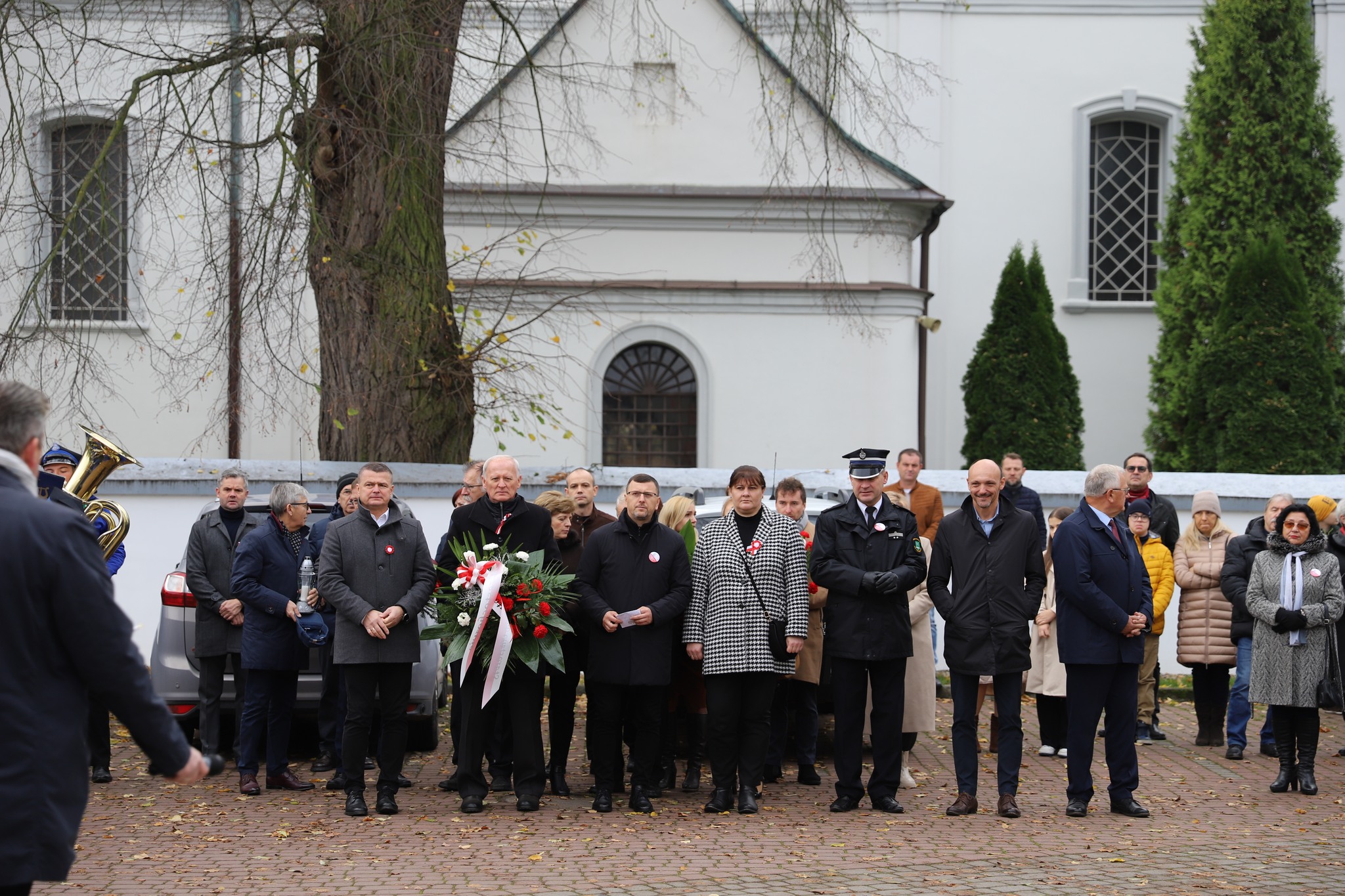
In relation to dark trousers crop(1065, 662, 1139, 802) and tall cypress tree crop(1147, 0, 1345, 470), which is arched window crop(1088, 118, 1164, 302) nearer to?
tall cypress tree crop(1147, 0, 1345, 470)

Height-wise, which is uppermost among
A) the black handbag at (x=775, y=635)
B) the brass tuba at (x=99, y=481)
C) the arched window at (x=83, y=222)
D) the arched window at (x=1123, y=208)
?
the arched window at (x=1123, y=208)

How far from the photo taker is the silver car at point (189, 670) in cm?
929

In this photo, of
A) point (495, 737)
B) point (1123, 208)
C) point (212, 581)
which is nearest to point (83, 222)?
point (212, 581)

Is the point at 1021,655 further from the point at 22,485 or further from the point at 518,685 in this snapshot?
the point at 22,485

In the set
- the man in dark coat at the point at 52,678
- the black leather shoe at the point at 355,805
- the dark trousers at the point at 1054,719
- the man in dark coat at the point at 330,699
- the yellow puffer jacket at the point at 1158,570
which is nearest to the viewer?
the man in dark coat at the point at 52,678

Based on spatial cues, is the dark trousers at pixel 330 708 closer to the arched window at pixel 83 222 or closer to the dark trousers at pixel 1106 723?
the arched window at pixel 83 222

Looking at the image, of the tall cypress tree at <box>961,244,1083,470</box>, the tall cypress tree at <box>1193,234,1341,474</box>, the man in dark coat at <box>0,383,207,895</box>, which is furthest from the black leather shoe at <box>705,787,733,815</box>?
the tall cypress tree at <box>1193,234,1341,474</box>

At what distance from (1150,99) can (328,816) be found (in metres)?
19.0

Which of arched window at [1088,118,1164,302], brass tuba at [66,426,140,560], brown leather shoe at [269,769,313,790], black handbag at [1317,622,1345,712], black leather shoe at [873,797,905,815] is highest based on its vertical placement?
arched window at [1088,118,1164,302]

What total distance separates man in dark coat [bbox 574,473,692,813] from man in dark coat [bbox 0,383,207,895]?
4554 mm

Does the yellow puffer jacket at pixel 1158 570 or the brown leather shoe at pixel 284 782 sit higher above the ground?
the yellow puffer jacket at pixel 1158 570

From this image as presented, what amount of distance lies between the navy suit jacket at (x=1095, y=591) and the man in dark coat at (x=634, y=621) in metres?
2.20

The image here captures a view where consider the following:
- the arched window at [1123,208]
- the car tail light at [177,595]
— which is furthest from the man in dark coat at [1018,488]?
the arched window at [1123,208]

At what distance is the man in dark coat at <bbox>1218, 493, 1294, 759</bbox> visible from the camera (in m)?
10.0
